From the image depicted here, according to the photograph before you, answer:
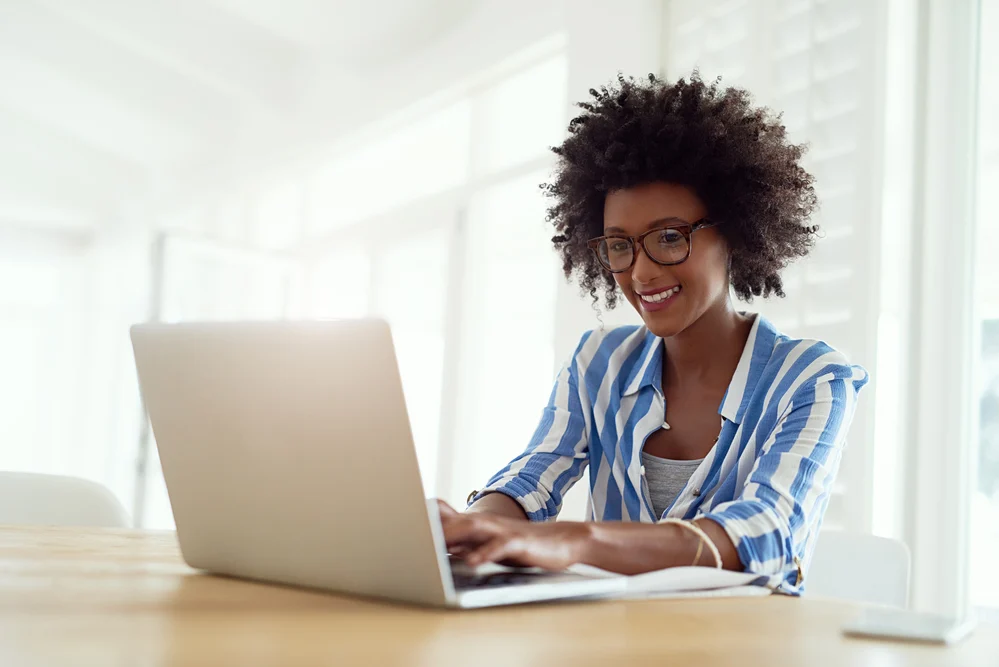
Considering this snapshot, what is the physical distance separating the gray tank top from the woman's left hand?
0.65 m

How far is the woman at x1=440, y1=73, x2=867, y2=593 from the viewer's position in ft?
4.66

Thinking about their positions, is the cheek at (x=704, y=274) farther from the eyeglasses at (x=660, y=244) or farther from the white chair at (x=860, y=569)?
the white chair at (x=860, y=569)

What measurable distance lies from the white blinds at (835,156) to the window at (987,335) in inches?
9.7

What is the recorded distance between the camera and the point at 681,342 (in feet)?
5.50

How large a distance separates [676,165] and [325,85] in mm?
4257

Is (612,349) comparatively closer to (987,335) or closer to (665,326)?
(665,326)

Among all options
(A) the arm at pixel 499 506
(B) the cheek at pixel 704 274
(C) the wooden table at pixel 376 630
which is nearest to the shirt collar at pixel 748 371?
(B) the cheek at pixel 704 274

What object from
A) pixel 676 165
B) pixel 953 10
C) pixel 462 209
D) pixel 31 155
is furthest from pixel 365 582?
pixel 31 155

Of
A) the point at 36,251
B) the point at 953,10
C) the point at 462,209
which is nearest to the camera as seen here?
the point at 953,10

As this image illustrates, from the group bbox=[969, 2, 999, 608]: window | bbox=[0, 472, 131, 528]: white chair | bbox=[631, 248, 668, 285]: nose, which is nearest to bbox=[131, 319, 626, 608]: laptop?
bbox=[631, 248, 668, 285]: nose

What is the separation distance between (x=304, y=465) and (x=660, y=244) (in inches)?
35.4

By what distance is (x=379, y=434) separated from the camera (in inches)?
30.0

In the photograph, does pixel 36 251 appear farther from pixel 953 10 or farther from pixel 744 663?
pixel 744 663

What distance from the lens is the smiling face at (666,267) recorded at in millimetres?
1576
